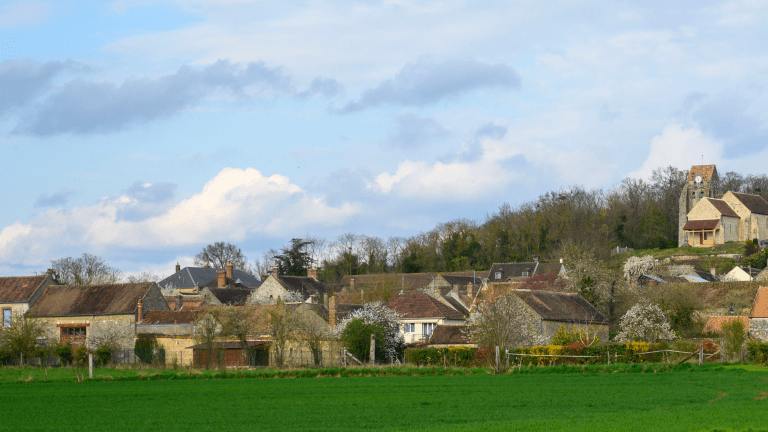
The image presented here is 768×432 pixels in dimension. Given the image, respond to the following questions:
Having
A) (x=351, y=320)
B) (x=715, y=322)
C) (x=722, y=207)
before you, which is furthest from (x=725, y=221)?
(x=351, y=320)

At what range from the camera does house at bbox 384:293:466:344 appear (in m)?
54.8

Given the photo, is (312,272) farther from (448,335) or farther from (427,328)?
(448,335)

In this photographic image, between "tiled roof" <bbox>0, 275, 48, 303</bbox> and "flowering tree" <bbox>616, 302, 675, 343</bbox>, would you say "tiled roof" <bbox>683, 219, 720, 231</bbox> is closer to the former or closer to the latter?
"flowering tree" <bbox>616, 302, 675, 343</bbox>

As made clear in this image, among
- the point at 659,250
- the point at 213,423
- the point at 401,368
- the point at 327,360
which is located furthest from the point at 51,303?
the point at 659,250

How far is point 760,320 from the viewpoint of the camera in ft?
166

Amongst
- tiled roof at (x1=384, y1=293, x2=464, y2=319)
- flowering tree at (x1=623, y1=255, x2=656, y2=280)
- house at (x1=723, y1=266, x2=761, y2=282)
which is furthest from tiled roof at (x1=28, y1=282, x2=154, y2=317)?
house at (x1=723, y1=266, x2=761, y2=282)

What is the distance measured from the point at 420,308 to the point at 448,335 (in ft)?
20.4

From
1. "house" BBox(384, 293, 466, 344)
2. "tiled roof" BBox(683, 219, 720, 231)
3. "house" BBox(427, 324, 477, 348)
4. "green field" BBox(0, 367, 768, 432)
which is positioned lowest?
"green field" BBox(0, 367, 768, 432)

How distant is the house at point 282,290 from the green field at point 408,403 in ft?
134

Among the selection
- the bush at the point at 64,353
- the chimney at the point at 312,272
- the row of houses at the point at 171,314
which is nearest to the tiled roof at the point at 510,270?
the chimney at the point at 312,272

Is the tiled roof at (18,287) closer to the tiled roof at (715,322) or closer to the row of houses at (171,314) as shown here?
the row of houses at (171,314)

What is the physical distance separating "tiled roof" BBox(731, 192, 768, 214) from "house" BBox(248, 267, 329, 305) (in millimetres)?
53610

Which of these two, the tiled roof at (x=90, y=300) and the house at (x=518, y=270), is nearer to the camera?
the tiled roof at (x=90, y=300)

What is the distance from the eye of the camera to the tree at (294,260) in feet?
329
